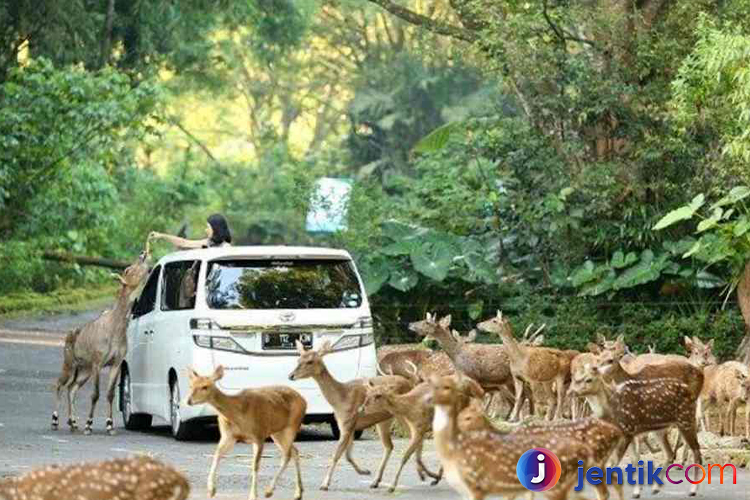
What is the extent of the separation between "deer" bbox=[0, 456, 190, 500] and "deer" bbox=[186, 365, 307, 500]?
3.70 metres

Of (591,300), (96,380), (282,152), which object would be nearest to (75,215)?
(591,300)

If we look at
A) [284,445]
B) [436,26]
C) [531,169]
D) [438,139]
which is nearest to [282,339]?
[284,445]

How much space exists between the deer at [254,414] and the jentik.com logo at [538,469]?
320 cm

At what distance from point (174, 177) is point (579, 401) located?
33039 mm

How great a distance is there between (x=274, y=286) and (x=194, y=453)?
204cm

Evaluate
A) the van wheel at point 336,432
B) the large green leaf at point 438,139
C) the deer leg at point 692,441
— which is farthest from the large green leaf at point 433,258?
the deer leg at point 692,441

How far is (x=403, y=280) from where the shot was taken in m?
29.4

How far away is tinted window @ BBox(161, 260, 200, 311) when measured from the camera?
2014cm

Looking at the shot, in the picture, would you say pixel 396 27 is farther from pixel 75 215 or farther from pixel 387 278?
pixel 387 278

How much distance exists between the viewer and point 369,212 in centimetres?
3117

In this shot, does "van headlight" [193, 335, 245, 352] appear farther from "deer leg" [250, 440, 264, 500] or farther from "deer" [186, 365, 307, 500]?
"deer leg" [250, 440, 264, 500]

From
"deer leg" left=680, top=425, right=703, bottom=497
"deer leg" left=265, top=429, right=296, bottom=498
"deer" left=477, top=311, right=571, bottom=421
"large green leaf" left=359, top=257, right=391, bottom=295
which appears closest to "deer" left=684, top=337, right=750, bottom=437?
"deer" left=477, top=311, right=571, bottom=421

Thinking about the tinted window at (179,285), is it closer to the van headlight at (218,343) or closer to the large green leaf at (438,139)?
the van headlight at (218,343)

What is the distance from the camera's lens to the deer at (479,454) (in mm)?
12016
